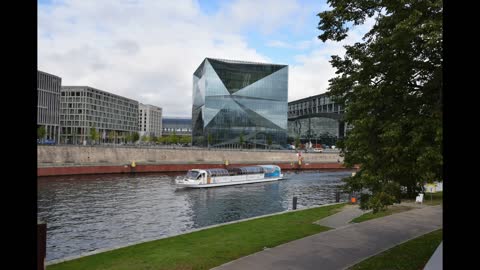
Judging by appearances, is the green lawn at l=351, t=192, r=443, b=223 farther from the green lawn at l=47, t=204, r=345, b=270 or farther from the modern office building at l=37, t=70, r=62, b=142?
the modern office building at l=37, t=70, r=62, b=142

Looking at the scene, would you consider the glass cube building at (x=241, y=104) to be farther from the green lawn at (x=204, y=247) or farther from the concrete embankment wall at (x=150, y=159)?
the green lawn at (x=204, y=247)

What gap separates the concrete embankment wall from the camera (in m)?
71.2

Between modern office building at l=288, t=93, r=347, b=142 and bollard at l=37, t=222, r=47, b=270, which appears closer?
bollard at l=37, t=222, r=47, b=270

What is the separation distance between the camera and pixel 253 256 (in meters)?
15.4

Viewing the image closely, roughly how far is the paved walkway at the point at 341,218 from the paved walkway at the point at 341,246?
4.66 ft

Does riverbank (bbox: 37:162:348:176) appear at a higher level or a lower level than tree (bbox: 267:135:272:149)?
lower

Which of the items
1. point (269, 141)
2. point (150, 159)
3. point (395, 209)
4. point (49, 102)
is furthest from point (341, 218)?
point (49, 102)

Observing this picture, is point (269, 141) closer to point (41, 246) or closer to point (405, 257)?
point (405, 257)

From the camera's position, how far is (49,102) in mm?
142875

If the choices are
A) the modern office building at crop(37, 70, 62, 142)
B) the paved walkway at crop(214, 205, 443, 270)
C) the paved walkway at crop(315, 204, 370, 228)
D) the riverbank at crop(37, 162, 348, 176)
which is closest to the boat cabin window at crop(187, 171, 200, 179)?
the riverbank at crop(37, 162, 348, 176)

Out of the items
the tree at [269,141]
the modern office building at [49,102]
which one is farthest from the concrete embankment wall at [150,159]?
the modern office building at [49,102]

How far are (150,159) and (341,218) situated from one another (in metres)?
71.0

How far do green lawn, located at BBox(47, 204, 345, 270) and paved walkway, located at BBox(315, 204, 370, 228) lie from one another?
38.0 inches
